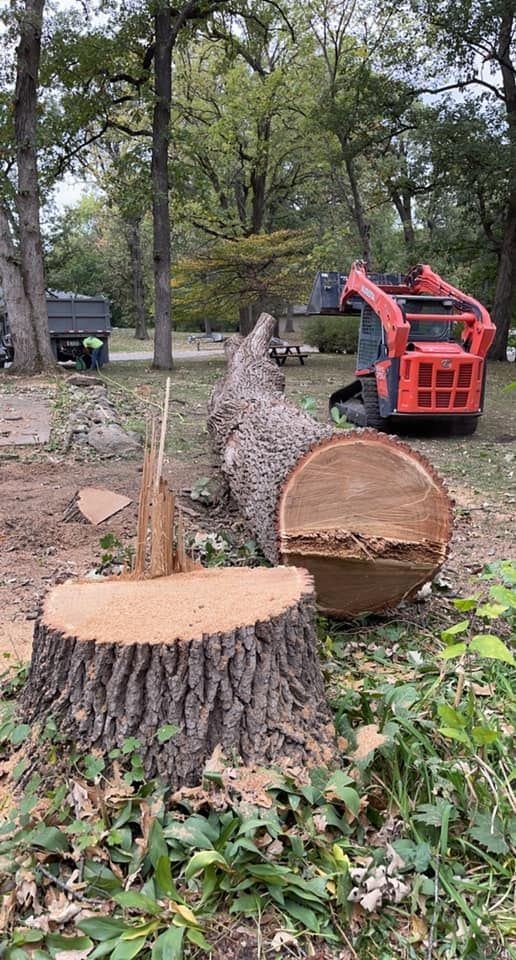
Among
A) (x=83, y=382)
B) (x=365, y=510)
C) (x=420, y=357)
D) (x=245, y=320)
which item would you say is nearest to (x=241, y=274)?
(x=245, y=320)

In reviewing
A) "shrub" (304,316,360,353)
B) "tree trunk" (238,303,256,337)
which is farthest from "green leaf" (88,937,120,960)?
"shrub" (304,316,360,353)

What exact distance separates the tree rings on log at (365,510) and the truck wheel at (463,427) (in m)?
5.98

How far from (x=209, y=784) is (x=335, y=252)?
884 inches

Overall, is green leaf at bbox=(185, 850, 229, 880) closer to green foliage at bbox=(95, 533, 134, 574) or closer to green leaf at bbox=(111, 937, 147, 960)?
green leaf at bbox=(111, 937, 147, 960)

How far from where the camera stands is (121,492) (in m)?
5.39

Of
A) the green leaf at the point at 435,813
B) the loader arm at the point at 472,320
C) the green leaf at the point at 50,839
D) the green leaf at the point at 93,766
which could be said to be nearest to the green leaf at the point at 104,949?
the green leaf at the point at 50,839

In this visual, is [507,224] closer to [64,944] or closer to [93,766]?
[93,766]

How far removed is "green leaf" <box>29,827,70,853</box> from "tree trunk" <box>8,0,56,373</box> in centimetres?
1251

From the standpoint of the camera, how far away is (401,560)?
9.77 ft

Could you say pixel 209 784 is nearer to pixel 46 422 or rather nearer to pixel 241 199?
pixel 46 422

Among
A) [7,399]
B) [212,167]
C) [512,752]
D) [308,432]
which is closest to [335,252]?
[212,167]

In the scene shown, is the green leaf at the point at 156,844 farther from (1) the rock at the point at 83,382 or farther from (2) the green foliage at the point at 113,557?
(1) the rock at the point at 83,382

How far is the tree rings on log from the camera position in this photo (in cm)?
296

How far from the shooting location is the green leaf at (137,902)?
5.20ft
